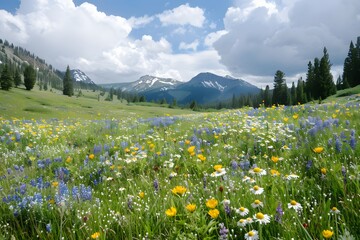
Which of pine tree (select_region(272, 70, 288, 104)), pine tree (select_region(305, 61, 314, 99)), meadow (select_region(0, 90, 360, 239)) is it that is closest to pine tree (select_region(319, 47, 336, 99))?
pine tree (select_region(305, 61, 314, 99))

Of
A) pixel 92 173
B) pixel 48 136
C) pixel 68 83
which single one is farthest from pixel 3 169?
pixel 68 83

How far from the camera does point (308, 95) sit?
90875 mm

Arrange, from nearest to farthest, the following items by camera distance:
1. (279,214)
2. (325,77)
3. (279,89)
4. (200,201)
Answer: (279,214) < (200,201) < (325,77) < (279,89)

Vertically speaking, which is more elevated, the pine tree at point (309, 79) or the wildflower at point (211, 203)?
the pine tree at point (309, 79)

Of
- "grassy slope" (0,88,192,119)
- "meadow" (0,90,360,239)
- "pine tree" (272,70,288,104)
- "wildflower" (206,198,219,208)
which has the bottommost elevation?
"grassy slope" (0,88,192,119)

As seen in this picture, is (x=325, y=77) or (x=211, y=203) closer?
(x=211, y=203)

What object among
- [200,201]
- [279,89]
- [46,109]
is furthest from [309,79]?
[200,201]

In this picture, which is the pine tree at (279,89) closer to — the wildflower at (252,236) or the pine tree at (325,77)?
the pine tree at (325,77)

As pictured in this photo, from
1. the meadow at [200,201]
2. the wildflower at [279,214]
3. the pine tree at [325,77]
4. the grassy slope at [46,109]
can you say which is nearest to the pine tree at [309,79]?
the pine tree at [325,77]

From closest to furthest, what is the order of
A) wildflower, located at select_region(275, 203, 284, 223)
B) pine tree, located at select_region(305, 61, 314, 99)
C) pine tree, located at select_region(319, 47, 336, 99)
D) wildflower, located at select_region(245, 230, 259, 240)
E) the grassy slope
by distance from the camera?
wildflower, located at select_region(245, 230, 259, 240), wildflower, located at select_region(275, 203, 284, 223), the grassy slope, pine tree, located at select_region(319, 47, 336, 99), pine tree, located at select_region(305, 61, 314, 99)

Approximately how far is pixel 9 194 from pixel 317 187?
13.0ft

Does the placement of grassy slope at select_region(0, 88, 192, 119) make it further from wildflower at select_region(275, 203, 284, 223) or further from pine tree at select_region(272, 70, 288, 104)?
pine tree at select_region(272, 70, 288, 104)

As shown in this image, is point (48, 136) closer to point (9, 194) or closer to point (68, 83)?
point (9, 194)

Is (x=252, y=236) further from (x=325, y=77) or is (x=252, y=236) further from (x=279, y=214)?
(x=325, y=77)
